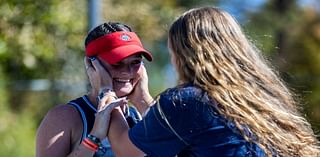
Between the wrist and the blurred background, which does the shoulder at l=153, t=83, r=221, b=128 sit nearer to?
the wrist

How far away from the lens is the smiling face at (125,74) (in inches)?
157

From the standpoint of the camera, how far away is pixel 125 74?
4.01 meters

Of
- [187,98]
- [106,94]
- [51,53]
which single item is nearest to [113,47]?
[106,94]

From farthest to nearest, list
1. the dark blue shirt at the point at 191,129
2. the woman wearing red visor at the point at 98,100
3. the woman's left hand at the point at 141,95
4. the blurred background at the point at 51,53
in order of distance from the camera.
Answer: the blurred background at the point at 51,53 < the woman's left hand at the point at 141,95 < the woman wearing red visor at the point at 98,100 < the dark blue shirt at the point at 191,129

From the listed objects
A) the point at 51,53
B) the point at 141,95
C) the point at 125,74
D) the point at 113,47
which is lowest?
the point at 51,53

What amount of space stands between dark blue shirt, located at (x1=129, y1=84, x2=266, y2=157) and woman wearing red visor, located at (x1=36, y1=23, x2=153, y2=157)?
358 mm

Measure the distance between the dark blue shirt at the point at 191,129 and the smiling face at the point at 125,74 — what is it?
0.54m

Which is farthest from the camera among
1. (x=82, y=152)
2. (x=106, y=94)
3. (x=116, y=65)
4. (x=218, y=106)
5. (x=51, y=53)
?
(x=51, y=53)

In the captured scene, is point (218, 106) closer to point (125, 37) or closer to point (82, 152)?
point (82, 152)

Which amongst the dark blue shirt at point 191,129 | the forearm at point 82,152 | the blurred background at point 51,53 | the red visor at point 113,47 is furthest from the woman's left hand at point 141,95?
the blurred background at point 51,53

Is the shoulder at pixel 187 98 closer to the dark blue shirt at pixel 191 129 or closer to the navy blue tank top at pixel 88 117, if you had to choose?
the dark blue shirt at pixel 191 129

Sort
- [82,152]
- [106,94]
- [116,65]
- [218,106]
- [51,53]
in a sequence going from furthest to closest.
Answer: [51,53] → [116,65] → [106,94] → [82,152] → [218,106]

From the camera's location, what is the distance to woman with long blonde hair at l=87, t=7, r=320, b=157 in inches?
133

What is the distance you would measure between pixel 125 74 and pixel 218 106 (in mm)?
734
